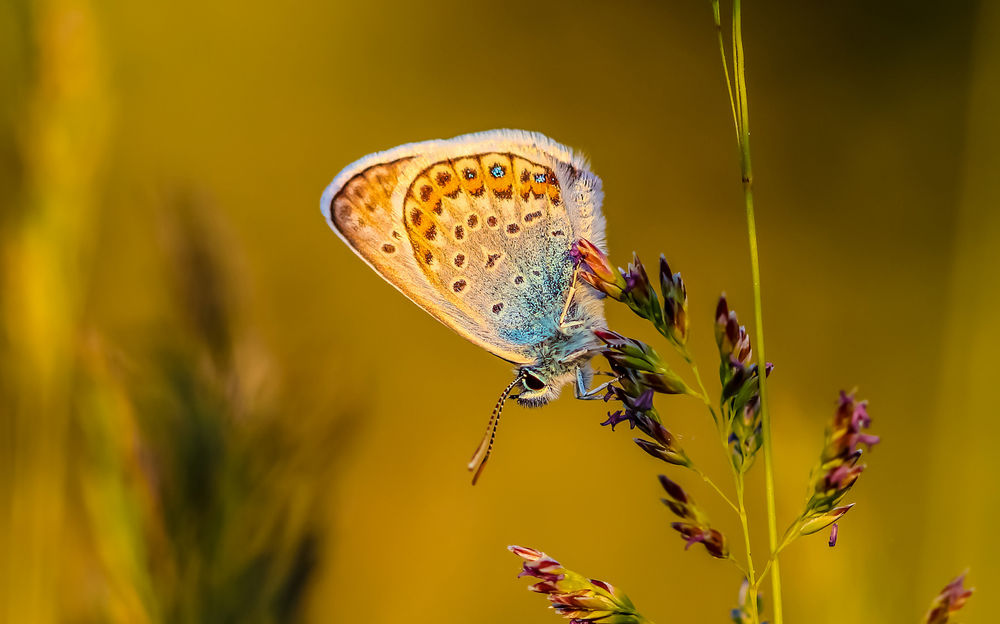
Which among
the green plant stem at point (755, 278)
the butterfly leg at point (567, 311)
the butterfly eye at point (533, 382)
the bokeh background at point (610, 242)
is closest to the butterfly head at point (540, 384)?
the butterfly eye at point (533, 382)

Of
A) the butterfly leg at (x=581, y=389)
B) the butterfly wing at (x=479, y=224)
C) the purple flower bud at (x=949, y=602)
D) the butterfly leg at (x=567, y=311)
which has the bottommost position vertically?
the purple flower bud at (x=949, y=602)

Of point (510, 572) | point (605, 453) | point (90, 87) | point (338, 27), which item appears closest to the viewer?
point (90, 87)

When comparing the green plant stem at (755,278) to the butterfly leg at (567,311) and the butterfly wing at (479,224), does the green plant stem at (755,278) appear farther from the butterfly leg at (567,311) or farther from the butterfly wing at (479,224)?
the butterfly leg at (567,311)

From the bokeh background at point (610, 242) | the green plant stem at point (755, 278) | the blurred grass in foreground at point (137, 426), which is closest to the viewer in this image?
the green plant stem at point (755, 278)

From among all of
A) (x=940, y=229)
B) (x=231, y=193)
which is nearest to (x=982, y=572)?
(x=940, y=229)

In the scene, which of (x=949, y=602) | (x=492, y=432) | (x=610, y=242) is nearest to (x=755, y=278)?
(x=949, y=602)

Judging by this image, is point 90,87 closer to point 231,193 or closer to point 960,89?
point 231,193

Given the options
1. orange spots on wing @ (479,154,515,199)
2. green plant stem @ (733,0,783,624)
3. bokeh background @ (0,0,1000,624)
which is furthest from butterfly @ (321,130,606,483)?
green plant stem @ (733,0,783,624)

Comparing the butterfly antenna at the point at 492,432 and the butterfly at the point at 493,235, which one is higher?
the butterfly at the point at 493,235
